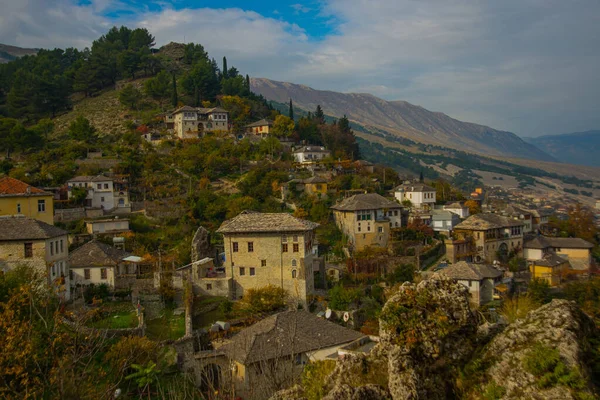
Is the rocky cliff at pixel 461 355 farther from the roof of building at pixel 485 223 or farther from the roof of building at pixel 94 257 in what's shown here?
the roof of building at pixel 485 223

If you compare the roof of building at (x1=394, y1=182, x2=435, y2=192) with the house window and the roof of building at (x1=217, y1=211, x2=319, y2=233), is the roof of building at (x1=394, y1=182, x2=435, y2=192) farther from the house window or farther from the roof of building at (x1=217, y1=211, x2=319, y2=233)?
the house window

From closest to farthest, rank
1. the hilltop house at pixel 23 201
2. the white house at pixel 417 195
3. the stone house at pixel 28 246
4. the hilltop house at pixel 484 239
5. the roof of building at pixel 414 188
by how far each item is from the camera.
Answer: the stone house at pixel 28 246, the hilltop house at pixel 23 201, the hilltop house at pixel 484 239, the white house at pixel 417 195, the roof of building at pixel 414 188

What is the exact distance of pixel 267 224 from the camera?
118ft

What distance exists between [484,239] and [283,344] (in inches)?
1422

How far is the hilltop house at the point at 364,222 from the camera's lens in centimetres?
4834

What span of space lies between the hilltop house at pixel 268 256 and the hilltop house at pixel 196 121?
40.6 metres

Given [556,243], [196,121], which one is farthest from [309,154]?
[556,243]

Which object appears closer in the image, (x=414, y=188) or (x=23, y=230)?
(x=23, y=230)

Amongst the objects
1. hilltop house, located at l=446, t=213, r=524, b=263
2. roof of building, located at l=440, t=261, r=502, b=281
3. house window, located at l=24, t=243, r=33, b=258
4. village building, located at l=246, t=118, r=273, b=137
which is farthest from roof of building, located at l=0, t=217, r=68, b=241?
village building, located at l=246, t=118, r=273, b=137

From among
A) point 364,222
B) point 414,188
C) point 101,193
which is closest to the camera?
point 364,222

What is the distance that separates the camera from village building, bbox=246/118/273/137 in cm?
7725

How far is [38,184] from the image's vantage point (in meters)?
54.0

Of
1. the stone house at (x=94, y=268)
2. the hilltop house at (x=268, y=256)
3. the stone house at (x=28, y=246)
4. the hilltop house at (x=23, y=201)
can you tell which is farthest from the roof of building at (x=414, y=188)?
the stone house at (x=28, y=246)

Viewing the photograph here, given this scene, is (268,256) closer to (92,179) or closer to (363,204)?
(363,204)
